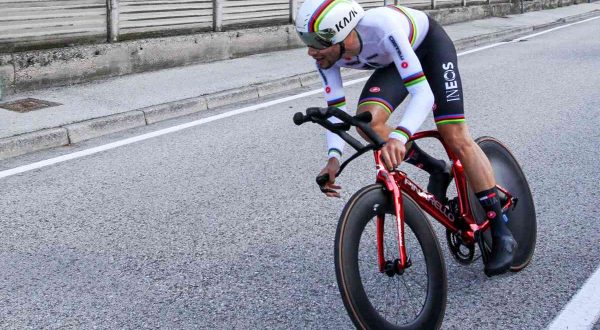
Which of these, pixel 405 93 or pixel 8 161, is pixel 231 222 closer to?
pixel 405 93

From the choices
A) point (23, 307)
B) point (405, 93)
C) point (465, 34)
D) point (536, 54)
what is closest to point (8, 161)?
point (23, 307)

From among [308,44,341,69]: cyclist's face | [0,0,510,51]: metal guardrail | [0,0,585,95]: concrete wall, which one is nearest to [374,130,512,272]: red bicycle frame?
[308,44,341,69]: cyclist's face

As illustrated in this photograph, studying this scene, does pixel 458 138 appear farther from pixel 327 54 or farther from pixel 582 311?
pixel 582 311

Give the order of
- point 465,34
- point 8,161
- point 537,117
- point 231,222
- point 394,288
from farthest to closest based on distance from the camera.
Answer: point 465,34, point 537,117, point 8,161, point 231,222, point 394,288

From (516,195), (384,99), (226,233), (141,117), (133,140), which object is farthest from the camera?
(141,117)

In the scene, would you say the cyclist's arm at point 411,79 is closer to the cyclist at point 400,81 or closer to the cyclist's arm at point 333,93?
the cyclist at point 400,81

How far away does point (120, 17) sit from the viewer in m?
11.1

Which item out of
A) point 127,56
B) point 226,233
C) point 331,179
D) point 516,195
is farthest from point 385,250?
point 127,56

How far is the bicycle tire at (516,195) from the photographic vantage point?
14.8 ft

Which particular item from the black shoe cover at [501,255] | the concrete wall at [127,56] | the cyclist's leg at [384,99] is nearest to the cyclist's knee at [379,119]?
the cyclist's leg at [384,99]

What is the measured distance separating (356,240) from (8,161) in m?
4.83

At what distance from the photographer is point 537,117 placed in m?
9.05

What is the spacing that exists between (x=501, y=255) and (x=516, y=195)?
56cm

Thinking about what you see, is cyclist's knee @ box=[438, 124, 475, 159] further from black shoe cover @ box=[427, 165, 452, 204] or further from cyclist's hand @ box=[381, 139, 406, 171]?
cyclist's hand @ box=[381, 139, 406, 171]
